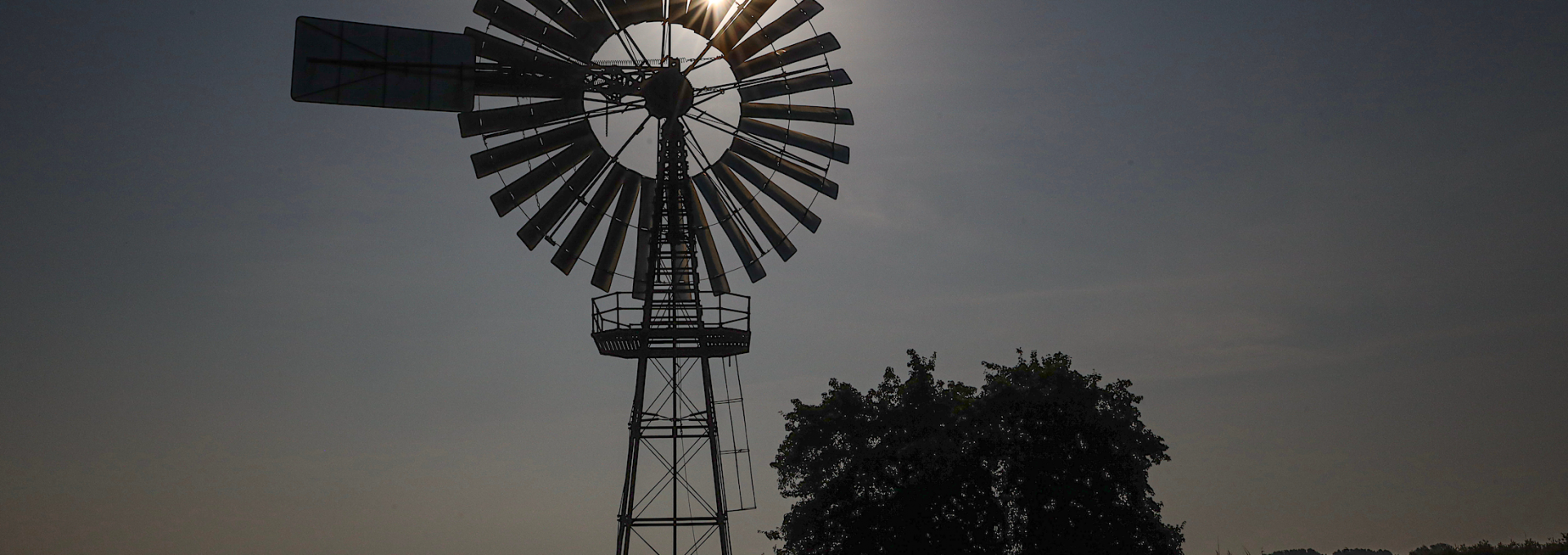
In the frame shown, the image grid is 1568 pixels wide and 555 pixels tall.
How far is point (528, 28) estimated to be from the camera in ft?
90.0

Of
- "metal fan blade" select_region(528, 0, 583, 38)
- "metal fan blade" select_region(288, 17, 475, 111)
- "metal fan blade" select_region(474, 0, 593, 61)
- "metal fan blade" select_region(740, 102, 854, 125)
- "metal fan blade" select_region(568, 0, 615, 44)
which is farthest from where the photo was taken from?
"metal fan blade" select_region(740, 102, 854, 125)

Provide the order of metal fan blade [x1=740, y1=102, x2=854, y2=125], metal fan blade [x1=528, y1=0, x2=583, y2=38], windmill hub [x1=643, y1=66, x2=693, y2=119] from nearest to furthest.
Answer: metal fan blade [x1=528, y1=0, x2=583, y2=38], windmill hub [x1=643, y1=66, x2=693, y2=119], metal fan blade [x1=740, y1=102, x2=854, y2=125]

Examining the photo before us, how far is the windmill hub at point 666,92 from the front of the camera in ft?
93.4

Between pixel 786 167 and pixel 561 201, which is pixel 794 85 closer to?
pixel 786 167

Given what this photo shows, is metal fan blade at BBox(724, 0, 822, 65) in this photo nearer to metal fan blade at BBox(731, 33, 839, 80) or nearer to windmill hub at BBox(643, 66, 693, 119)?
metal fan blade at BBox(731, 33, 839, 80)

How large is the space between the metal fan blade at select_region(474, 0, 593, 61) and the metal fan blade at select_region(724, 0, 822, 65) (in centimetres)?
384

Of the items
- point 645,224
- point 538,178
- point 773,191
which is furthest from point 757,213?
point 538,178

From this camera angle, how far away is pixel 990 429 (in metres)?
33.4

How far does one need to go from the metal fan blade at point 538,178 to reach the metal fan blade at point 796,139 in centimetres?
414

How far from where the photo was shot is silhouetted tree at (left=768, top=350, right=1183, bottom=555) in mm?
30016

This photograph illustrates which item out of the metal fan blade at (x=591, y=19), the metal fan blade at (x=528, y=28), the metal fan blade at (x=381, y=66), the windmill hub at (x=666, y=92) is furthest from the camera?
the windmill hub at (x=666, y=92)

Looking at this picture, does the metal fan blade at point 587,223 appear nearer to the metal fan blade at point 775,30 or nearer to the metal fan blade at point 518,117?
the metal fan blade at point 518,117

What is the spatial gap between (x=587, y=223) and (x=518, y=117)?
3.29 metres

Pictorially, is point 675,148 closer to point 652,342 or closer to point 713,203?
point 713,203
